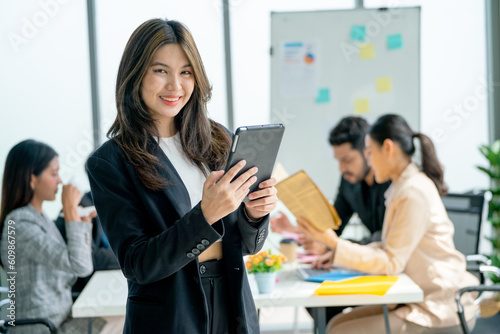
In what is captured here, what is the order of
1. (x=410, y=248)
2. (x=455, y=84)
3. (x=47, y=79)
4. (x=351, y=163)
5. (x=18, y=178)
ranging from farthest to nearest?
(x=455, y=84), (x=47, y=79), (x=351, y=163), (x=18, y=178), (x=410, y=248)

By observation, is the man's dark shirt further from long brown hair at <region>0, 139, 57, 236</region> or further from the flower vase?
long brown hair at <region>0, 139, 57, 236</region>

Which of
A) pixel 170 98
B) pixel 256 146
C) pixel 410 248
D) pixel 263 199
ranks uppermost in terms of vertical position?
pixel 170 98

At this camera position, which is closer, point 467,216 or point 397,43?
point 467,216

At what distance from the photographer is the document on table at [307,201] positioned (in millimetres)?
2557

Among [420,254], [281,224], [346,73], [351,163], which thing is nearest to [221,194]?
[420,254]

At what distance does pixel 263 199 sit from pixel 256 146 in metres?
0.16

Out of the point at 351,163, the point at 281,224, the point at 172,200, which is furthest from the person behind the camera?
the point at 351,163

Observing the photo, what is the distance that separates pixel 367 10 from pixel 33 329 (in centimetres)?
329

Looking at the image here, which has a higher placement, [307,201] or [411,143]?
[411,143]

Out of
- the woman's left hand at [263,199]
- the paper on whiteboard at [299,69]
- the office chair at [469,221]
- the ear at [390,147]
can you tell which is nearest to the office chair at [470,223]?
the office chair at [469,221]

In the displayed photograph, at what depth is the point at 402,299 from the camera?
7.61 feet

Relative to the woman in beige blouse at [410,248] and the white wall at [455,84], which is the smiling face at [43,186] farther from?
the white wall at [455,84]

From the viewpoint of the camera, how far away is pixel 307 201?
262cm

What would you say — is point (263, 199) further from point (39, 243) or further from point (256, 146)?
point (39, 243)
